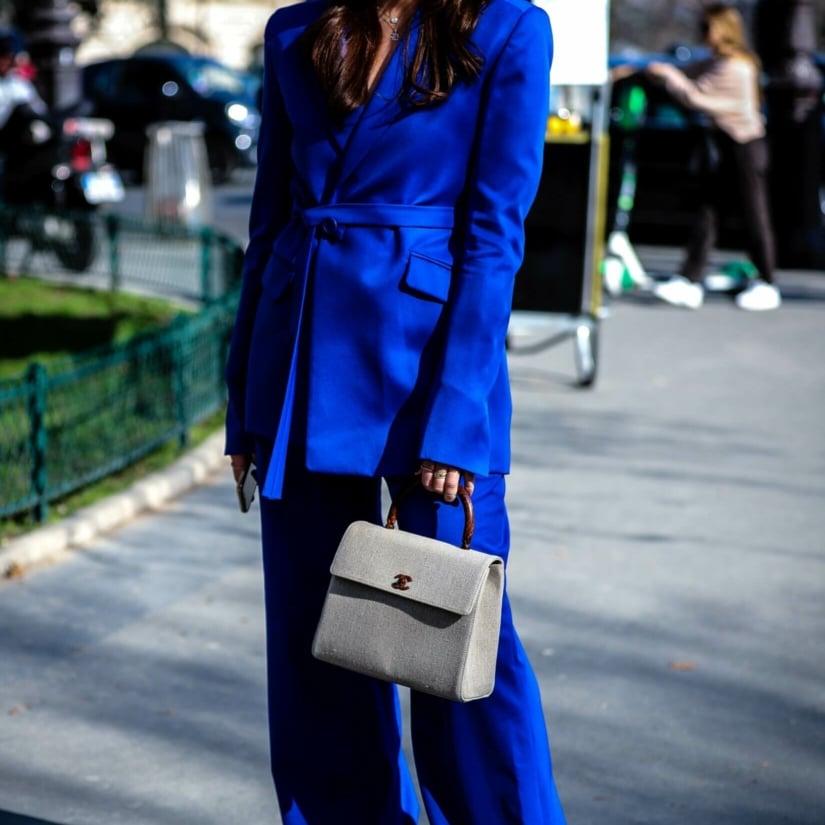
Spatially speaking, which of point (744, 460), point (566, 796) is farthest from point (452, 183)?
point (744, 460)

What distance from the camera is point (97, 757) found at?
393 centimetres

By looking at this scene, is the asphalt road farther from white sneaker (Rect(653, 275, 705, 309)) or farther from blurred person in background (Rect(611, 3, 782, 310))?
blurred person in background (Rect(611, 3, 782, 310))

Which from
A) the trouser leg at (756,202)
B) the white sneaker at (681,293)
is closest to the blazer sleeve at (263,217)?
the white sneaker at (681,293)

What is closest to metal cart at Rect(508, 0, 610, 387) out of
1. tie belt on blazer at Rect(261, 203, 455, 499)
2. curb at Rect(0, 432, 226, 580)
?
curb at Rect(0, 432, 226, 580)

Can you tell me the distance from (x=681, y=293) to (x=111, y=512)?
6.09m

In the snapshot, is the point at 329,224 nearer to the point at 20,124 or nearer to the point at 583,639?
the point at 583,639

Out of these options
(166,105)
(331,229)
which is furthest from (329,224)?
(166,105)

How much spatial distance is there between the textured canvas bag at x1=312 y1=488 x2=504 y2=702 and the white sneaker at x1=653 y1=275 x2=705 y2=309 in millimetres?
8623

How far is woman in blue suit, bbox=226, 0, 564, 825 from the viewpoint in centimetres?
265

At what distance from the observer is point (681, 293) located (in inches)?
438

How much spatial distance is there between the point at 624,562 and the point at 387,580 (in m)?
3.06

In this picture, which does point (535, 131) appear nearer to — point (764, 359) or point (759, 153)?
point (764, 359)

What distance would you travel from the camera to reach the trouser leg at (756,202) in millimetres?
11016

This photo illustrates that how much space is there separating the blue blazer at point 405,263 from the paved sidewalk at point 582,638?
130 cm
